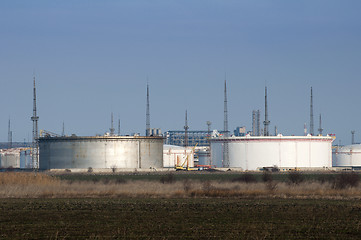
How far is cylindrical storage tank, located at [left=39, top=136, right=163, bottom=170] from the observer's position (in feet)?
428

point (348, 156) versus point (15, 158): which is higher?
point (348, 156)

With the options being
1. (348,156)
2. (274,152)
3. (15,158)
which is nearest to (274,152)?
(274,152)

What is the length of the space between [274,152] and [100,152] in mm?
39515

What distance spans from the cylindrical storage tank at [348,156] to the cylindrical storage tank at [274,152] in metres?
42.3

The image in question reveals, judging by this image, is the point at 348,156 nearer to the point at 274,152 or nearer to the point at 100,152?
the point at 274,152

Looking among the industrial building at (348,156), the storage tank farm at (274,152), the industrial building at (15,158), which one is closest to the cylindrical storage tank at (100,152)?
the storage tank farm at (274,152)

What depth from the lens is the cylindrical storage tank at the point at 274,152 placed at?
490 feet

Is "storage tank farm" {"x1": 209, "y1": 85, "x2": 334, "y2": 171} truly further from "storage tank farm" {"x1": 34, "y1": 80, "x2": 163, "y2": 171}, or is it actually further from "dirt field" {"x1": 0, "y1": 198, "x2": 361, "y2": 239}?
"dirt field" {"x1": 0, "y1": 198, "x2": 361, "y2": 239}

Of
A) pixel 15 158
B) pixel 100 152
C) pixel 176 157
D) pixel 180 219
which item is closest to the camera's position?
pixel 180 219

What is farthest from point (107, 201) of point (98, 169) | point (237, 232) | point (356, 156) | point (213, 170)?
point (356, 156)

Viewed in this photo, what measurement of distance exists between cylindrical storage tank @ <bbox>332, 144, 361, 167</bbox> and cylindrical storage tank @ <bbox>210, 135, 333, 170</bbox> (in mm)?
42335

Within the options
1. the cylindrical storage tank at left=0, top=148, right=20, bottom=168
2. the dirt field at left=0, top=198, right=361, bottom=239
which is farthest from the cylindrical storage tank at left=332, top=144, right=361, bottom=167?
the dirt field at left=0, top=198, right=361, bottom=239

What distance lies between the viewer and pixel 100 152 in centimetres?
13075

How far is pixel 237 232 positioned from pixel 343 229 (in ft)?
17.5
